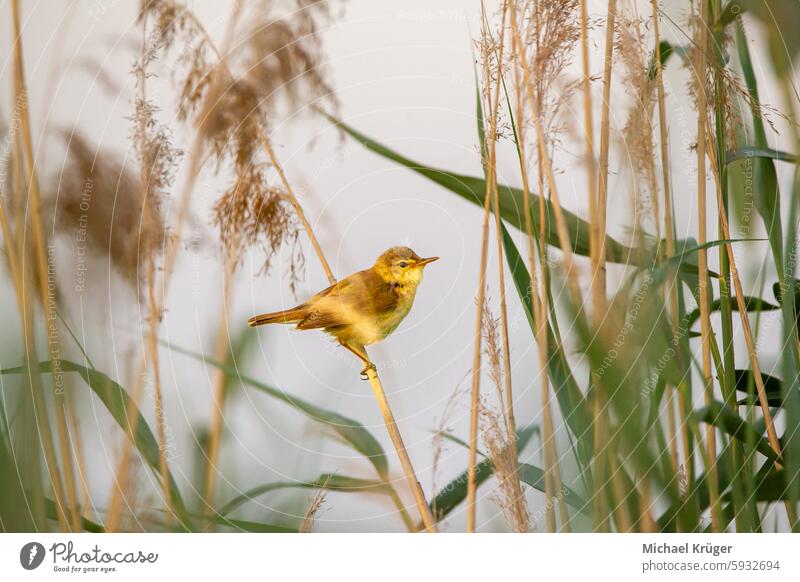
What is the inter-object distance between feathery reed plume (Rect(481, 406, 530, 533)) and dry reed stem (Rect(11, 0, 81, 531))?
0.46m

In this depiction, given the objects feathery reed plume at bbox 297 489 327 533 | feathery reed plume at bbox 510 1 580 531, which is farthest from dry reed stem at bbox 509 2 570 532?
feathery reed plume at bbox 297 489 327 533

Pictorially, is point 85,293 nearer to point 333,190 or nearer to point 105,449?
point 105,449

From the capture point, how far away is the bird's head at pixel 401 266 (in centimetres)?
87

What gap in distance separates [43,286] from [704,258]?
2.43 feet

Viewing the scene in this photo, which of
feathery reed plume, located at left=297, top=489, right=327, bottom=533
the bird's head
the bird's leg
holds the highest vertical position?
the bird's head

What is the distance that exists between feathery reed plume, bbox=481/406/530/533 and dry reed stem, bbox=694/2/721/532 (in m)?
0.21

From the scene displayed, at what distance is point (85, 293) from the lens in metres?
0.89

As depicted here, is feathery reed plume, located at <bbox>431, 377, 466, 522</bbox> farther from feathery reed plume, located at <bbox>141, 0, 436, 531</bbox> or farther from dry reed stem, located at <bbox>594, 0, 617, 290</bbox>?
dry reed stem, located at <bbox>594, 0, 617, 290</bbox>

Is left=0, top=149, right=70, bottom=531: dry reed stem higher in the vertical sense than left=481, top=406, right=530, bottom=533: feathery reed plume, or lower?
higher

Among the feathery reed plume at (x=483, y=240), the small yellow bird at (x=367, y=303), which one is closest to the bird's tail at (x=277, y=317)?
the small yellow bird at (x=367, y=303)

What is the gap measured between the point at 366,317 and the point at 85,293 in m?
0.32

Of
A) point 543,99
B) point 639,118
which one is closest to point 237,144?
point 543,99

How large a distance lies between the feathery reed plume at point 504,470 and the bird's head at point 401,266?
17cm

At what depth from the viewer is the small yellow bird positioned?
87cm
